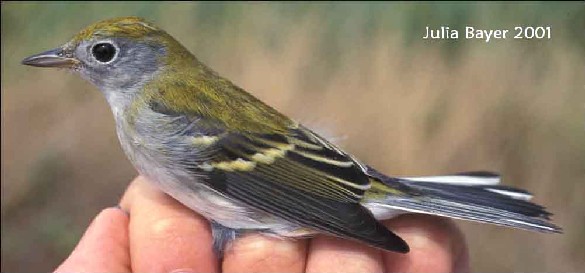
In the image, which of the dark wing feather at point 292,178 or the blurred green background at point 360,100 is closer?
the dark wing feather at point 292,178

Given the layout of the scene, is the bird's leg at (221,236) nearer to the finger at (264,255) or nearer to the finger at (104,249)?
the finger at (264,255)

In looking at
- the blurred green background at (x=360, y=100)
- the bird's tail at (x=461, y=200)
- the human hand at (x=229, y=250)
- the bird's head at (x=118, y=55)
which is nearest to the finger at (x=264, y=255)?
the human hand at (x=229, y=250)

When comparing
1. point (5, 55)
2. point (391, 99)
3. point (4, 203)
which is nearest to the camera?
point (391, 99)

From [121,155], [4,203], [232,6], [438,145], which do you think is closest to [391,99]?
[438,145]

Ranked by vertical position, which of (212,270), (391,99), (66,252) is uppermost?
(391,99)

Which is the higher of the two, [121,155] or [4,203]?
[121,155]

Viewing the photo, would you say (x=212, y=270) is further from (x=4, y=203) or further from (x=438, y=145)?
(x=4, y=203)

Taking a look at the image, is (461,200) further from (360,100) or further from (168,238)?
(360,100)
